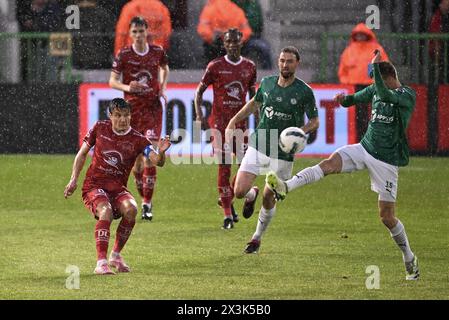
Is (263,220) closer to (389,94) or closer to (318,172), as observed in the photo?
(318,172)

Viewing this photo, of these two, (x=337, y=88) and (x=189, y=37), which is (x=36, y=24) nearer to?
(x=189, y=37)

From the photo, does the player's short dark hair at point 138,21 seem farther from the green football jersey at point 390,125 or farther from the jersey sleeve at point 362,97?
the green football jersey at point 390,125

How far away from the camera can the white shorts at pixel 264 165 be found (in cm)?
1360

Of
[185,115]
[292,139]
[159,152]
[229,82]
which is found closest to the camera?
[159,152]

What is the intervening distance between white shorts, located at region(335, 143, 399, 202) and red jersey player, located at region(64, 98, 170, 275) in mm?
1784

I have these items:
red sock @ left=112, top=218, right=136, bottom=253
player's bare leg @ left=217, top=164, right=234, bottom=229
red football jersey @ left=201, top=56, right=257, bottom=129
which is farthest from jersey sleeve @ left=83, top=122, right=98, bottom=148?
red football jersey @ left=201, top=56, right=257, bottom=129

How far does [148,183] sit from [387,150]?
5029 millimetres

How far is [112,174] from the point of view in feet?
40.1

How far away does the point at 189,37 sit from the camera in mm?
25125

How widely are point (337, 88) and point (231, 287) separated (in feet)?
40.7

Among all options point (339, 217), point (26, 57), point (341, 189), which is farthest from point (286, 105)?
point (26, 57)

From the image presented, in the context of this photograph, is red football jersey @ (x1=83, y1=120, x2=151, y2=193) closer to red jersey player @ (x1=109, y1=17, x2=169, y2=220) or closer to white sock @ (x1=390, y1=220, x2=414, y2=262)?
white sock @ (x1=390, y1=220, x2=414, y2=262)

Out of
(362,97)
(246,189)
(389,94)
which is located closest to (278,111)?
(246,189)

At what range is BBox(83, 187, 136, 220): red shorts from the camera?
39.3ft
